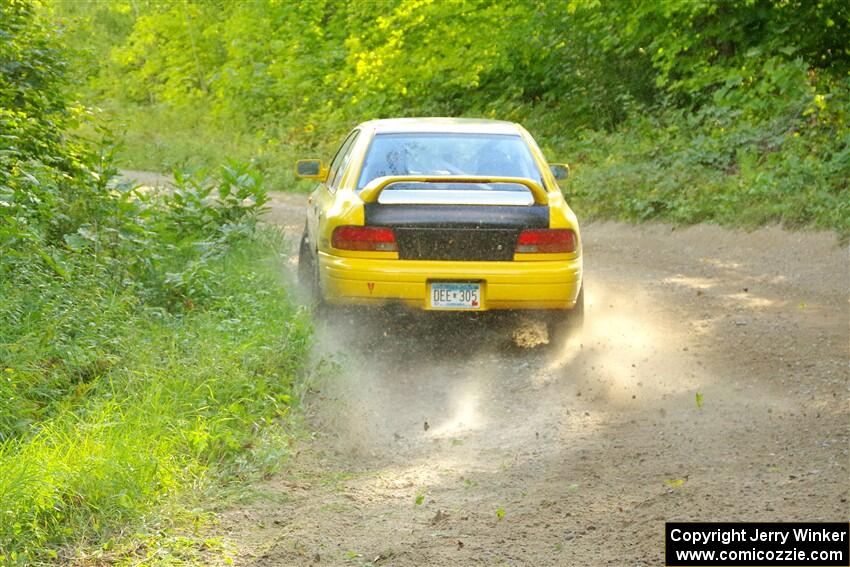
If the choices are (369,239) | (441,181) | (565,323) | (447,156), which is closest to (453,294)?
(369,239)

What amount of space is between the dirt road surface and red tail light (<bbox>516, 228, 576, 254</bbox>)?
2.62ft

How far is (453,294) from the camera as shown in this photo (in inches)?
305

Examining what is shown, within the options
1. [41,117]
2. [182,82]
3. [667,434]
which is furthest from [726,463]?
[182,82]

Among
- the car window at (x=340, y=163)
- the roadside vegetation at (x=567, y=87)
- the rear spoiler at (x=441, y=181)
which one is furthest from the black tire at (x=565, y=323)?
the roadside vegetation at (x=567, y=87)

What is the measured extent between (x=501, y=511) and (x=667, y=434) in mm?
1563

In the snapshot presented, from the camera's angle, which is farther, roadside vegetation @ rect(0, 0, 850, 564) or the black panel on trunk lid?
the black panel on trunk lid

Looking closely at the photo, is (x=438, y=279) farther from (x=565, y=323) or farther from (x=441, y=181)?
(x=565, y=323)

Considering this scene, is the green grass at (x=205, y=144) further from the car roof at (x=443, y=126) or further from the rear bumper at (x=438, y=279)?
the rear bumper at (x=438, y=279)

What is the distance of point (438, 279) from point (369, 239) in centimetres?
54

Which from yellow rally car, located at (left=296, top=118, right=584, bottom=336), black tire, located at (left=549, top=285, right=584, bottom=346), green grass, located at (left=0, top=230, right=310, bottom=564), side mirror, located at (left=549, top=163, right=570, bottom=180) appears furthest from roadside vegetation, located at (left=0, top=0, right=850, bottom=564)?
side mirror, located at (left=549, top=163, right=570, bottom=180)

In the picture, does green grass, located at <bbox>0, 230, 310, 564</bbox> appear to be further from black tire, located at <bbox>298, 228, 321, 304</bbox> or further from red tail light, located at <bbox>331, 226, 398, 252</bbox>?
red tail light, located at <bbox>331, 226, 398, 252</bbox>

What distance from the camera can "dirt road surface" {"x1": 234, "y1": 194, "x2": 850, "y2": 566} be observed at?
4836mm

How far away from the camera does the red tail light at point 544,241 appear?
7.82m

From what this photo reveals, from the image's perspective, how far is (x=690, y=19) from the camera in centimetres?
1852
